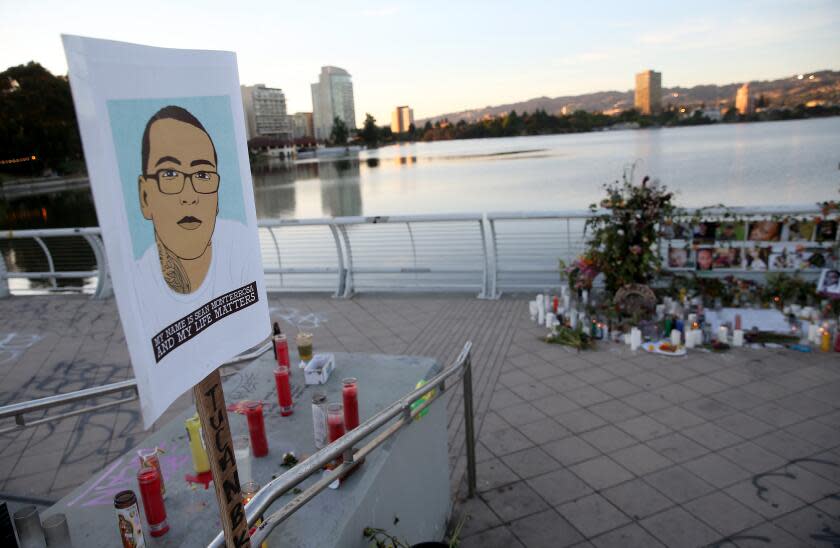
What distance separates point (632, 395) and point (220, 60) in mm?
4347

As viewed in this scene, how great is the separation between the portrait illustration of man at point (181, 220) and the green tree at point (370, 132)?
328 feet

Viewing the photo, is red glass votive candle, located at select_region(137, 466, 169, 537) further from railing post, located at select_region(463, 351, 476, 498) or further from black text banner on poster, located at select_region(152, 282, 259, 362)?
railing post, located at select_region(463, 351, 476, 498)

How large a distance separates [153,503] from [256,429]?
1.69ft

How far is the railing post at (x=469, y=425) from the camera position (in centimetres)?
330

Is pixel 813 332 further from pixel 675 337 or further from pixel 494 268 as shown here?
pixel 494 268

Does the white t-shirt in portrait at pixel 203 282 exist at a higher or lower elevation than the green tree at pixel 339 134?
lower

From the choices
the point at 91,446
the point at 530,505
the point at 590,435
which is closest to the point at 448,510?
the point at 530,505

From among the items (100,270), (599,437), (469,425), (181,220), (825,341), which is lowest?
(599,437)

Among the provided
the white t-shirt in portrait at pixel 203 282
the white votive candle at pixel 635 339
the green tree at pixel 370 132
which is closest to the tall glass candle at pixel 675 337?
the white votive candle at pixel 635 339

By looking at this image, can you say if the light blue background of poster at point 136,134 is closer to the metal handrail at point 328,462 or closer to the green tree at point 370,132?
the metal handrail at point 328,462

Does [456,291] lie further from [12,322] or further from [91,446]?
[12,322]

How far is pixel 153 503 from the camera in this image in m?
1.92

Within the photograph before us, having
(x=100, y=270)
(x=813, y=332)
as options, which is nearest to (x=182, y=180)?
(x=813, y=332)

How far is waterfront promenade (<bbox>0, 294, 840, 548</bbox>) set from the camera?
10.4 feet
